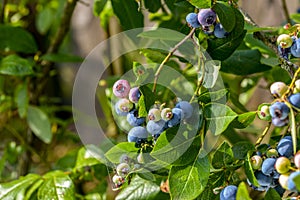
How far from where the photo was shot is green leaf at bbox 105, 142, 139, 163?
1.96 feet

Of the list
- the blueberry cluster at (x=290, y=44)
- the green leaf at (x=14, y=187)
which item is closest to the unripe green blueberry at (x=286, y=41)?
the blueberry cluster at (x=290, y=44)

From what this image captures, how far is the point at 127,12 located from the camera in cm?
82

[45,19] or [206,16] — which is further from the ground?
[206,16]

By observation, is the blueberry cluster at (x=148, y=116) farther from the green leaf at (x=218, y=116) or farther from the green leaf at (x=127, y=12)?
the green leaf at (x=127, y=12)

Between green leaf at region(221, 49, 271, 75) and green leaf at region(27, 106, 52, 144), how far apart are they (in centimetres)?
44

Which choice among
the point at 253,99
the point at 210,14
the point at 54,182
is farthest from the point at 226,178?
the point at 253,99

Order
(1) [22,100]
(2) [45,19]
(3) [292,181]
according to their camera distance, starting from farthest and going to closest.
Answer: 1. (2) [45,19]
2. (1) [22,100]
3. (3) [292,181]

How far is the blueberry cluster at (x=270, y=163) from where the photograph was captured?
51 centimetres

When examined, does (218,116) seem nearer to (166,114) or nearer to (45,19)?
(166,114)

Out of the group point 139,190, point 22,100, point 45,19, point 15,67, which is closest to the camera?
point 139,190

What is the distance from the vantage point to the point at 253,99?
170 centimetres

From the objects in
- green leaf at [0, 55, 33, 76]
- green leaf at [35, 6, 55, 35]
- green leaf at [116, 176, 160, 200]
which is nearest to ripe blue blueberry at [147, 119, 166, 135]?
green leaf at [116, 176, 160, 200]

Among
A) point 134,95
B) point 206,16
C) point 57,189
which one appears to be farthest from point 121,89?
point 57,189

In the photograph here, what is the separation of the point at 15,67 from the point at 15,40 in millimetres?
118
